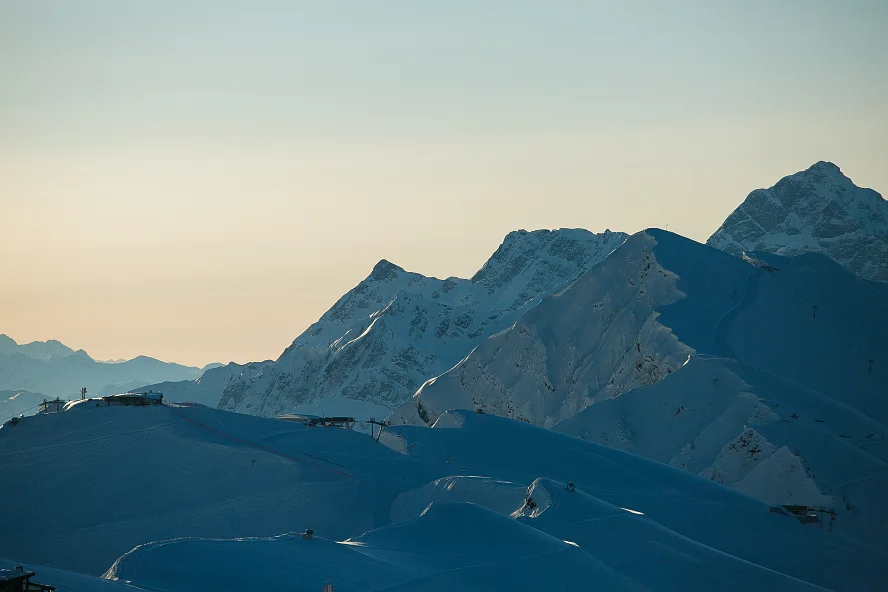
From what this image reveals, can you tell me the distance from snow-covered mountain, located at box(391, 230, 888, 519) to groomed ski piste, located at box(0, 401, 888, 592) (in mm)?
15861

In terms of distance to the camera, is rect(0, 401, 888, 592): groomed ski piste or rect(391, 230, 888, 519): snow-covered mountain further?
rect(391, 230, 888, 519): snow-covered mountain

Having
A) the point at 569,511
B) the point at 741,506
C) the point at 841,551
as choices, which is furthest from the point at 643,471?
the point at 569,511

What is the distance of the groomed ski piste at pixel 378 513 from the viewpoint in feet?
231

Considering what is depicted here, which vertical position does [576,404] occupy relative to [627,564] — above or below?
above

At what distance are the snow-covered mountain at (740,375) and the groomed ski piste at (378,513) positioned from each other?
15.9 metres

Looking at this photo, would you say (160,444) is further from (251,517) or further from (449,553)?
(449,553)

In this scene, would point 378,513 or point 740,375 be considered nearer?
point 378,513

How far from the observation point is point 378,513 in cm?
11094

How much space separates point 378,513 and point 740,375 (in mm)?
56435

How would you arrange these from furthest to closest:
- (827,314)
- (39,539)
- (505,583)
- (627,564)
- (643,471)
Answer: (827,314) < (643,471) < (39,539) < (627,564) < (505,583)

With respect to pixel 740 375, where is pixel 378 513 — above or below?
below

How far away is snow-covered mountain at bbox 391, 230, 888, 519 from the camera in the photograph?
133625 millimetres

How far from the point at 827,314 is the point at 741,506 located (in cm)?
7683

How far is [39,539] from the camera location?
105312 mm
